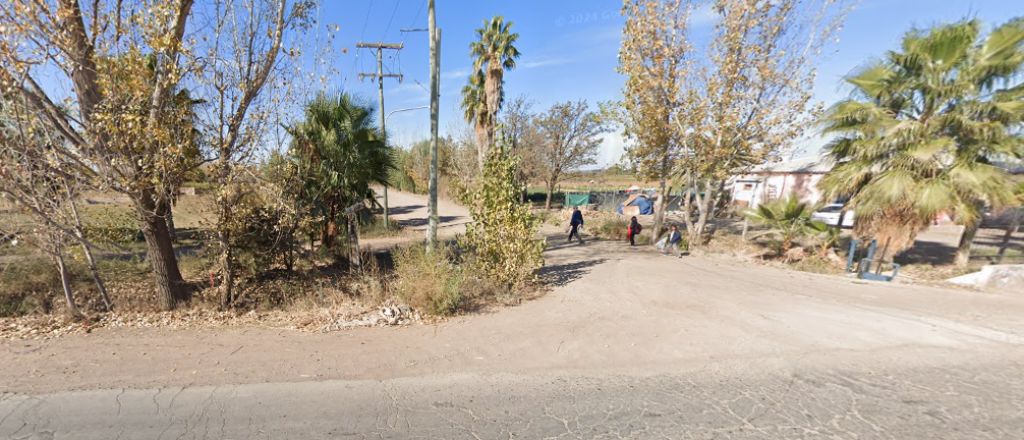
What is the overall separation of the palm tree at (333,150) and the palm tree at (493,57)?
7.17m

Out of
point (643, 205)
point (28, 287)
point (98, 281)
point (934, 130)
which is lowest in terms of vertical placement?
point (28, 287)

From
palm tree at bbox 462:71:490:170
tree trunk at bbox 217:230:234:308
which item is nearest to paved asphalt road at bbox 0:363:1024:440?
tree trunk at bbox 217:230:234:308

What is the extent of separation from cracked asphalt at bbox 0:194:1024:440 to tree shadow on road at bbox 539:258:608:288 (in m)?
1.57

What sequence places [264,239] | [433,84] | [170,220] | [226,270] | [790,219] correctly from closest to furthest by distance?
[226,270] → [264,239] → [433,84] → [170,220] → [790,219]

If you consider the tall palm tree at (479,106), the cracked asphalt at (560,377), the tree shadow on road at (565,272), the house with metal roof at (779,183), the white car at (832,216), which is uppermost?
the tall palm tree at (479,106)

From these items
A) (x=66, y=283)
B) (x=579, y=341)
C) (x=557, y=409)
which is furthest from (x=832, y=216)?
(x=66, y=283)

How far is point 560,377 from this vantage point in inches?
157

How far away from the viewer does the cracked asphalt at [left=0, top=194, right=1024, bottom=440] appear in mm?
3088

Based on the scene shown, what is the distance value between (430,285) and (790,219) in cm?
999

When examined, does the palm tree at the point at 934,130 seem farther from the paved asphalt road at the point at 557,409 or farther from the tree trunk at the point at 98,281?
the tree trunk at the point at 98,281

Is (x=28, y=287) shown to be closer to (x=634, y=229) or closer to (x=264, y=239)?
(x=264, y=239)

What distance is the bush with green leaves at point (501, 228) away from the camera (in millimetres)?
6543

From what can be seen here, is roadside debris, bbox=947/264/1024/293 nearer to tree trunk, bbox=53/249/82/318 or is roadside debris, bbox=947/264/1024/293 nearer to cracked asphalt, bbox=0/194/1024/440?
cracked asphalt, bbox=0/194/1024/440

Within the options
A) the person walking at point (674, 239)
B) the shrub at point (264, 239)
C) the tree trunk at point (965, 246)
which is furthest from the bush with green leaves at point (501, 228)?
the tree trunk at point (965, 246)
